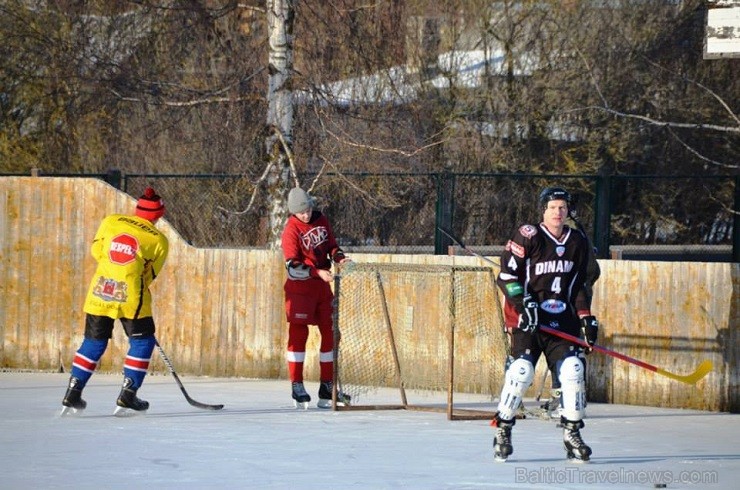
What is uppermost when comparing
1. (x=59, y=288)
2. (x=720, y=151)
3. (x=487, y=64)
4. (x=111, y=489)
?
(x=487, y=64)

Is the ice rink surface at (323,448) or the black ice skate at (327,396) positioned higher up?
the black ice skate at (327,396)

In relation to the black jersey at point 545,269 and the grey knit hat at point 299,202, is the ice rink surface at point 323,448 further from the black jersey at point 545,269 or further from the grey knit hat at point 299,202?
the grey knit hat at point 299,202

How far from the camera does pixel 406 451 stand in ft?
27.0

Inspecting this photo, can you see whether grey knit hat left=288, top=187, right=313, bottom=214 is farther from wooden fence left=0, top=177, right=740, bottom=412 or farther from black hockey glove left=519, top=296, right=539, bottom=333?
black hockey glove left=519, top=296, right=539, bottom=333

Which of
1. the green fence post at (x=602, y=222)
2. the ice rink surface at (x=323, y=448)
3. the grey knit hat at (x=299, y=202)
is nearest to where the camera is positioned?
the ice rink surface at (x=323, y=448)

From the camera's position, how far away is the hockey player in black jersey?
7910 millimetres

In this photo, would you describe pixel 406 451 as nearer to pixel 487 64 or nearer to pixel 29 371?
pixel 29 371

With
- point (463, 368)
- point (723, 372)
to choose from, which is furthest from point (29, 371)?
point (723, 372)

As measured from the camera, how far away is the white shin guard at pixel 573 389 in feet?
26.0

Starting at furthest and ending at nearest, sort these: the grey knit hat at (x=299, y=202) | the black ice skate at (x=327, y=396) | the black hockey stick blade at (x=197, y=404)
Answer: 1. the black ice skate at (x=327, y=396)
2. the grey knit hat at (x=299, y=202)
3. the black hockey stick blade at (x=197, y=404)

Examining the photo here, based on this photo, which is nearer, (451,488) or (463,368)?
(451,488)

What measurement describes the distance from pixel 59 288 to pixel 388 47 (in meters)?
6.66

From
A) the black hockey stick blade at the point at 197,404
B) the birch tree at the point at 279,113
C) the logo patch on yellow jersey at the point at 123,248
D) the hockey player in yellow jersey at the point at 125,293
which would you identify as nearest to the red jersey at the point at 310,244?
the hockey player in yellow jersey at the point at 125,293

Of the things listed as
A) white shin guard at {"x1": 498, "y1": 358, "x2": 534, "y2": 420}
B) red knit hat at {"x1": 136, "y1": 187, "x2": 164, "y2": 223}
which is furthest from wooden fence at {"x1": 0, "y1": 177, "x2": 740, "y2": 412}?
white shin guard at {"x1": 498, "y1": 358, "x2": 534, "y2": 420}
